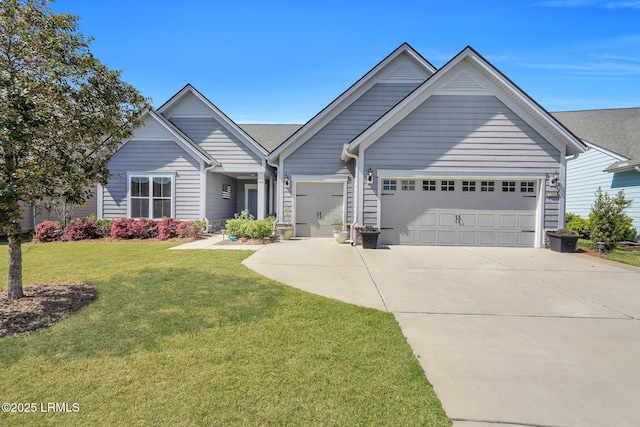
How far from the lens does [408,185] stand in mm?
10875

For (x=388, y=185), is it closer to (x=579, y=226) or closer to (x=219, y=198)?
Answer: (x=219, y=198)

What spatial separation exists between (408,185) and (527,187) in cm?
424

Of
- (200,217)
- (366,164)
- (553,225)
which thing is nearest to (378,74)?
(366,164)

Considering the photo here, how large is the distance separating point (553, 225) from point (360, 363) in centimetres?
1100

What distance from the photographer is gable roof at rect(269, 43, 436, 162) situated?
12.0 m

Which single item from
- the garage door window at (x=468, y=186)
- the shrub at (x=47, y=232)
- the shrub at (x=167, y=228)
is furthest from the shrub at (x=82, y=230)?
the garage door window at (x=468, y=186)

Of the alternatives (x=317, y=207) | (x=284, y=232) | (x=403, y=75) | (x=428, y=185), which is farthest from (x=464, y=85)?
(x=284, y=232)

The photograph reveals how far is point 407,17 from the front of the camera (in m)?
9.52

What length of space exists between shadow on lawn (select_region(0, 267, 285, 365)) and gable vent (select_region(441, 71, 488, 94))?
30.6 ft

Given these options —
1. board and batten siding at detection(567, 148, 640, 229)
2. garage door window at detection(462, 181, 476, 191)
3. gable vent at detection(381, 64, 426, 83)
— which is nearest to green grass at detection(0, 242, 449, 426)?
garage door window at detection(462, 181, 476, 191)

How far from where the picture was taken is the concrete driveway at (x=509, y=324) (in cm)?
242

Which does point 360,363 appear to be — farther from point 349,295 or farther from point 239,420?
point 349,295

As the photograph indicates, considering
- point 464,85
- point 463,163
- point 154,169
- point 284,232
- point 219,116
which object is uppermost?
point 464,85

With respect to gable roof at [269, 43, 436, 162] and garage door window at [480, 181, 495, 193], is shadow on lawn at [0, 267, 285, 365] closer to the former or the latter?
gable roof at [269, 43, 436, 162]
